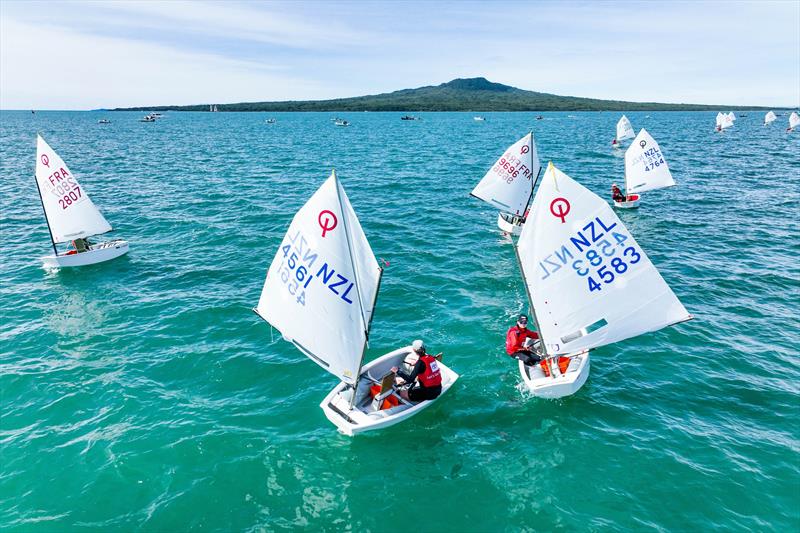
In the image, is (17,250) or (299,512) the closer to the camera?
(299,512)

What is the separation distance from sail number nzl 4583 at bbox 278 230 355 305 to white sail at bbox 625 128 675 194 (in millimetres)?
40122

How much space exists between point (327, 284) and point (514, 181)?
23891 mm

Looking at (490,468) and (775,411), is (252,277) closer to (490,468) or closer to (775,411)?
(490,468)

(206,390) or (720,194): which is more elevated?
(720,194)

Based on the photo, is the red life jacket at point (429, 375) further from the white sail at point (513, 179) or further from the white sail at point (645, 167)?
the white sail at point (645, 167)

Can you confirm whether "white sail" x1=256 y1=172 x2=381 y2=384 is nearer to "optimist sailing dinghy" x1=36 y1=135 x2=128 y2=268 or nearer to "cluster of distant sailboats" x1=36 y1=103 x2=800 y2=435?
"cluster of distant sailboats" x1=36 y1=103 x2=800 y2=435

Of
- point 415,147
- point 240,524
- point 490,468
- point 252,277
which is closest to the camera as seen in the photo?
point 240,524

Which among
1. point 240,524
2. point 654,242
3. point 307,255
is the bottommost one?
point 240,524

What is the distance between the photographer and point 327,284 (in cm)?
1498

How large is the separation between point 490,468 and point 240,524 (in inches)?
308

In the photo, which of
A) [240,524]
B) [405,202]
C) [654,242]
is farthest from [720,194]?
[240,524]

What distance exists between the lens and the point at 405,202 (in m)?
48.3

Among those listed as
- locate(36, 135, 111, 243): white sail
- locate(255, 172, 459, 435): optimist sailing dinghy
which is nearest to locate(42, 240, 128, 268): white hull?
locate(36, 135, 111, 243): white sail

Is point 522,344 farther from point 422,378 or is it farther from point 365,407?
point 365,407
